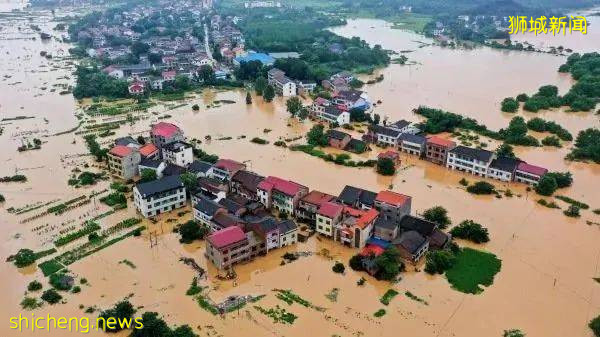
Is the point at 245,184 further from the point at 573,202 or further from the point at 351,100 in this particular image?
the point at 351,100

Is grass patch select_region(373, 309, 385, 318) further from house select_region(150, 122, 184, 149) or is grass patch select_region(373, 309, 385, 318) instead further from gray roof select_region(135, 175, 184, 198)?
house select_region(150, 122, 184, 149)

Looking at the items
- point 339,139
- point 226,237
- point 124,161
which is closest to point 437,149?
point 339,139

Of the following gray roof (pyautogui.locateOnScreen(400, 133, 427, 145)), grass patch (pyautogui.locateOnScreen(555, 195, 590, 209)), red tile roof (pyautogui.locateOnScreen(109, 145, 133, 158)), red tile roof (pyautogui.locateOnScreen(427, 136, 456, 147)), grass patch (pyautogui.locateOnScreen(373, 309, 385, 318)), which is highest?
red tile roof (pyautogui.locateOnScreen(109, 145, 133, 158))

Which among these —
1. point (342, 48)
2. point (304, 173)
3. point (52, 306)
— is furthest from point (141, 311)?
point (342, 48)

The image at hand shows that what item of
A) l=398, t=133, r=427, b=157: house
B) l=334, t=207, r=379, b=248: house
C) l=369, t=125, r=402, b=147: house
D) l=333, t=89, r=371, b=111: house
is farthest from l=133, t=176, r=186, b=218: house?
l=333, t=89, r=371, b=111: house

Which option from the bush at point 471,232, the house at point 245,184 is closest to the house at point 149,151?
the house at point 245,184
